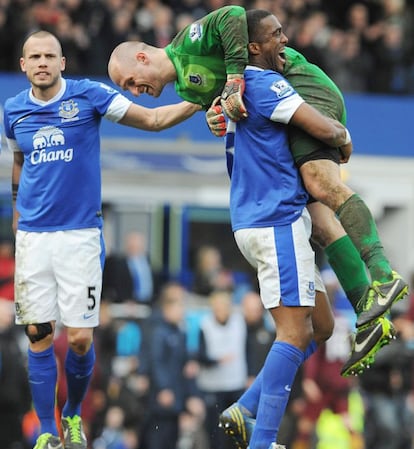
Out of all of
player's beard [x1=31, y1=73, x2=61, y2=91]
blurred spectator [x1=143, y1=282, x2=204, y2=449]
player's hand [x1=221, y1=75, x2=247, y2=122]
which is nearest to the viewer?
player's hand [x1=221, y1=75, x2=247, y2=122]

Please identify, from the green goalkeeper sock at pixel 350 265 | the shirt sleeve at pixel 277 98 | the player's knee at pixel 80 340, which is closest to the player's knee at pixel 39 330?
the player's knee at pixel 80 340

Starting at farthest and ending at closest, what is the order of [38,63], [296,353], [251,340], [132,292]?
[132,292] < [251,340] < [38,63] < [296,353]

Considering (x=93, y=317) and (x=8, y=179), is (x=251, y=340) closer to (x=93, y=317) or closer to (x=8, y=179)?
(x=8, y=179)

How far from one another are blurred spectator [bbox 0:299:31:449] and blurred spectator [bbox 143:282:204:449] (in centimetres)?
156

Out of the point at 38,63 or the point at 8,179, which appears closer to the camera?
the point at 38,63

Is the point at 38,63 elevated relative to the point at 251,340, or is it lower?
elevated

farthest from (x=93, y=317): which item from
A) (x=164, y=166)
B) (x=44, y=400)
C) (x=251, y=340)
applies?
(x=164, y=166)

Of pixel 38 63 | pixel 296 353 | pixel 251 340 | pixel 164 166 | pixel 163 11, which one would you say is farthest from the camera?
pixel 163 11

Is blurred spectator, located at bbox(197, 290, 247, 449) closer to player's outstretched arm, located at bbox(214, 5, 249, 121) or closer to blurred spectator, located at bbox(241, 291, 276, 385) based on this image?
blurred spectator, located at bbox(241, 291, 276, 385)

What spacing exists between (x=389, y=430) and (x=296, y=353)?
812 cm

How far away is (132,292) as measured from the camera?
707 inches

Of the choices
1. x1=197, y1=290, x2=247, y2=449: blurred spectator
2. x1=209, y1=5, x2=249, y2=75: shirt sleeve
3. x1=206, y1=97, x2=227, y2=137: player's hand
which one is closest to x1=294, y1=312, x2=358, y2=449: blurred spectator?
x1=197, y1=290, x2=247, y2=449: blurred spectator

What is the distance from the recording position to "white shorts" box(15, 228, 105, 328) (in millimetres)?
9812

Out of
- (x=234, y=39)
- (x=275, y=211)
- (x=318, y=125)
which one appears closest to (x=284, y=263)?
(x=275, y=211)
